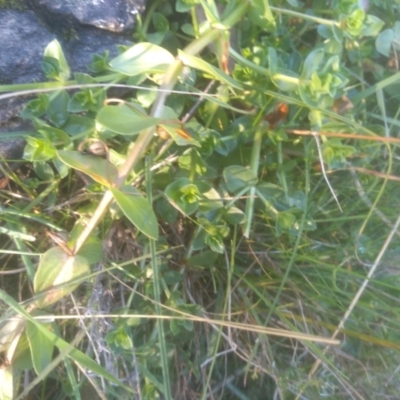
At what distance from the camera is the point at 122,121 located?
76 centimetres

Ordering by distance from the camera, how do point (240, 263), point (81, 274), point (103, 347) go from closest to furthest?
point (81, 274) < point (103, 347) < point (240, 263)

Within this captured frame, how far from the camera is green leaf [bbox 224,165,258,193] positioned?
0.97 meters

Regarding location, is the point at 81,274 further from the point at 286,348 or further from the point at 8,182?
the point at 286,348

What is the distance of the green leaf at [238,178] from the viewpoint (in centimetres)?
97

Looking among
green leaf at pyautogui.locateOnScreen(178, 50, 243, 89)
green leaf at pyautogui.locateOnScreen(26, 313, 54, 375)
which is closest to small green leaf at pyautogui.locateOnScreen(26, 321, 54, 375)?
green leaf at pyautogui.locateOnScreen(26, 313, 54, 375)

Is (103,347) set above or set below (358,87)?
below

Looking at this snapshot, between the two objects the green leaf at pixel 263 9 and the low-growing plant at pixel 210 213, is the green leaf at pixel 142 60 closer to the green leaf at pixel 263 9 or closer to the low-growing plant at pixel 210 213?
the low-growing plant at pixel 210 213

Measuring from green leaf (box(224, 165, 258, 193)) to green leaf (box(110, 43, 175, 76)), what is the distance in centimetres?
23

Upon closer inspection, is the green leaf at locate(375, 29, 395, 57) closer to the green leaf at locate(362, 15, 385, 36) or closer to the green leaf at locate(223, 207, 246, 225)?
the green leaf at locate(362, 15, 385, 36)

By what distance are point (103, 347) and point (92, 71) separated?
0.51 m

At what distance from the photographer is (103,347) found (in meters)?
1.00

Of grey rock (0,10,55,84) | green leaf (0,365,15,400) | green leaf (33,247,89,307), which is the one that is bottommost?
green leaf (0,365,15,400)

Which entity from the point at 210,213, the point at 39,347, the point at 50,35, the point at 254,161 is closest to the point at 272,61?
the point at 254,161

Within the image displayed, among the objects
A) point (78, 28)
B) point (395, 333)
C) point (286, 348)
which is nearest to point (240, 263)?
point (286, 348)
